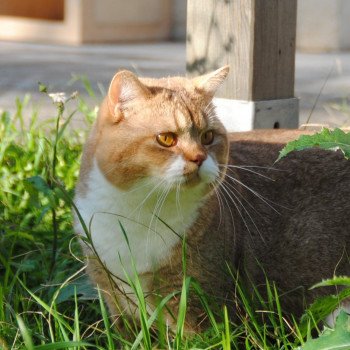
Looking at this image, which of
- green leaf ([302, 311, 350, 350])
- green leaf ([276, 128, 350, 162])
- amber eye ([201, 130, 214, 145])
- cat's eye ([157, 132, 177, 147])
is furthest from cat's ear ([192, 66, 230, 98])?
green leaf ([302, 311, 350, 350])

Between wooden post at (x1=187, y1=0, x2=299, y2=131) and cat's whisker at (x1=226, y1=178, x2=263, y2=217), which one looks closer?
cat's whisker at (x1=226, y1=178, x2=263, y2=217)

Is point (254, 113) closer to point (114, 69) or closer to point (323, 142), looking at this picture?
point (323, 142)

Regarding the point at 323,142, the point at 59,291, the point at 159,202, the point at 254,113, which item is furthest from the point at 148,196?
the point at 254,113

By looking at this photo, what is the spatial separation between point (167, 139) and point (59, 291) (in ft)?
1.83

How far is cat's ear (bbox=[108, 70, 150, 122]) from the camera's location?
2607 mm

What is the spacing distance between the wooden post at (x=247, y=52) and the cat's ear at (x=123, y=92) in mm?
1039

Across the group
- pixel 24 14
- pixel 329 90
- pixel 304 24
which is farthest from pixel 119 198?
pixel 24 14

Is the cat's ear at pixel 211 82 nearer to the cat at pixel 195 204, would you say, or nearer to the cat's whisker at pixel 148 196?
the cat at pixel 195 204

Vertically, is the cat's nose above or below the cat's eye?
below

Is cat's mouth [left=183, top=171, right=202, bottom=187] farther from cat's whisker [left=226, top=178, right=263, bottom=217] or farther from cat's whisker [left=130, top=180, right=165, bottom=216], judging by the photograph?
cat's whisker [left=226, top=178, right=263, bottom=217]

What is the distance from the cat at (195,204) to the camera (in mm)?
2623

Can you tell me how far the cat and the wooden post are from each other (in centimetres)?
54

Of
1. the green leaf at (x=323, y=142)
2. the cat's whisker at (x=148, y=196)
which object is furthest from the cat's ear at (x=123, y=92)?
the green leaf at (x=323, y=142)

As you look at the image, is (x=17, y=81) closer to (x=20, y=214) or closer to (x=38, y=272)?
(x=20, y=214)
